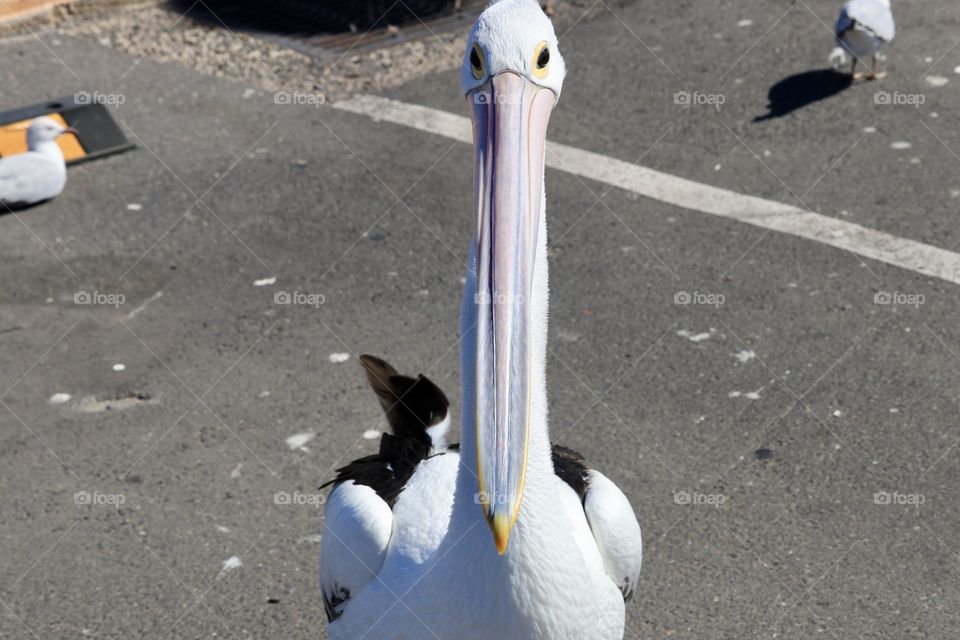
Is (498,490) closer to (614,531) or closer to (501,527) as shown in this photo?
(501,527)

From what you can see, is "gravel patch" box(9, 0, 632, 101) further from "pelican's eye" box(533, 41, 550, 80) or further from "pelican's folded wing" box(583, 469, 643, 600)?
"pelican's eye" box(533, 41, 550, 80)

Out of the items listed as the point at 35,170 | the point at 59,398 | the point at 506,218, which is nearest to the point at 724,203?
the point at 59,398

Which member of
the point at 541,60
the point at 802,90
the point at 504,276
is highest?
the point at 541,60

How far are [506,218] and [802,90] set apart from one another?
623 cm

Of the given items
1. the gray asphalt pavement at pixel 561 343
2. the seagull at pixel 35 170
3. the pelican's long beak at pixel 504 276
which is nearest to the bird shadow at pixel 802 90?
the gray asphalt pavement at pixel 561 343

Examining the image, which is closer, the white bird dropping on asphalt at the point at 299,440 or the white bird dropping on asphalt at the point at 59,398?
the white bird dropping on asphalt at the point at 299,440

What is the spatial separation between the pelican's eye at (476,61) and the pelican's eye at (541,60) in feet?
0.42

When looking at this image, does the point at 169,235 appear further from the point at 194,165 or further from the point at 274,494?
the point at 274,494

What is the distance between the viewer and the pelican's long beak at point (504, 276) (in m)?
2.48

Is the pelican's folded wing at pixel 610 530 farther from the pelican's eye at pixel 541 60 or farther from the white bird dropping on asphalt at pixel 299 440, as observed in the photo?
the white bird dropping on asphalt at pixel 299 440

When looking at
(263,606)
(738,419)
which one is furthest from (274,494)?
(738,419)

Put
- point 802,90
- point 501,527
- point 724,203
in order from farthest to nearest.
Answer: point 802,90
point 724,203
point 501,527

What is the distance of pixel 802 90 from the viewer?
8.26m

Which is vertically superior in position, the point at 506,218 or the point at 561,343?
the point at 506,218
